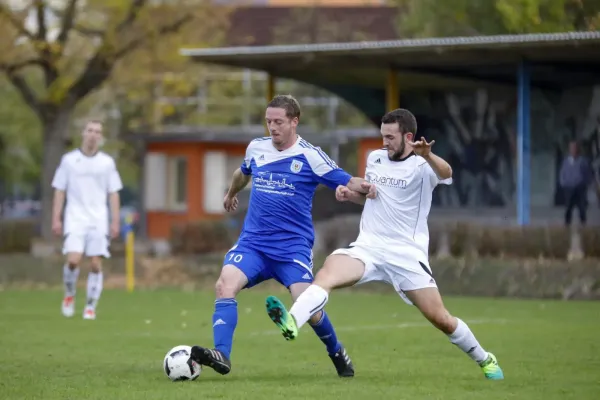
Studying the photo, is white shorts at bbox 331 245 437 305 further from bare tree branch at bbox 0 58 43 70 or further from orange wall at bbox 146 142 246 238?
orange wall at bbox 146 142 246 238

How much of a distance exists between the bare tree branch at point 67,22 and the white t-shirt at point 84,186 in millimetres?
16838

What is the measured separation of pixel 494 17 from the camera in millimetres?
35844

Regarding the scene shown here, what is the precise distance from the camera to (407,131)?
10.1m

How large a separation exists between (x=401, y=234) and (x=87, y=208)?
7480mm

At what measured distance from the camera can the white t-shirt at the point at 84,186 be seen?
1681cm

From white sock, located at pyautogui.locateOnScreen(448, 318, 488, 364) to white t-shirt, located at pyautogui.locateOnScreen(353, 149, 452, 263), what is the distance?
0.58 meters

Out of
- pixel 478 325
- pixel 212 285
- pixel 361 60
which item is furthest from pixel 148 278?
pixel 478 325

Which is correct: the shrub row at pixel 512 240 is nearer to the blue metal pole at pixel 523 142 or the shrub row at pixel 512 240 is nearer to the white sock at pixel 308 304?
the blue metal pole at pixel 523 142

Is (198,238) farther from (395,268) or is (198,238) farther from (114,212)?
(395,268)

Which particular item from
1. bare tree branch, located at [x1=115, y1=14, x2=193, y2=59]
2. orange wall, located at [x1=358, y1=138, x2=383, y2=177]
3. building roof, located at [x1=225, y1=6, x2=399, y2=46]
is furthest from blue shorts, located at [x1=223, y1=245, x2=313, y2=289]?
orange wall, located at [x1=358, y1=138, x2=383, y2=177]

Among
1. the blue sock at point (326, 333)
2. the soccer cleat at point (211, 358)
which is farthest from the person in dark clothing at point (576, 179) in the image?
the soccer cleat at point (211, 358)

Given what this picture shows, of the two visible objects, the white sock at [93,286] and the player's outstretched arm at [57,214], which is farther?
the white sock at [93,286]

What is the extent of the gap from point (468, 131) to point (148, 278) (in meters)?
7.98

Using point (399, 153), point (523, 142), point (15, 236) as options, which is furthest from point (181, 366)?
point (15, 236)
